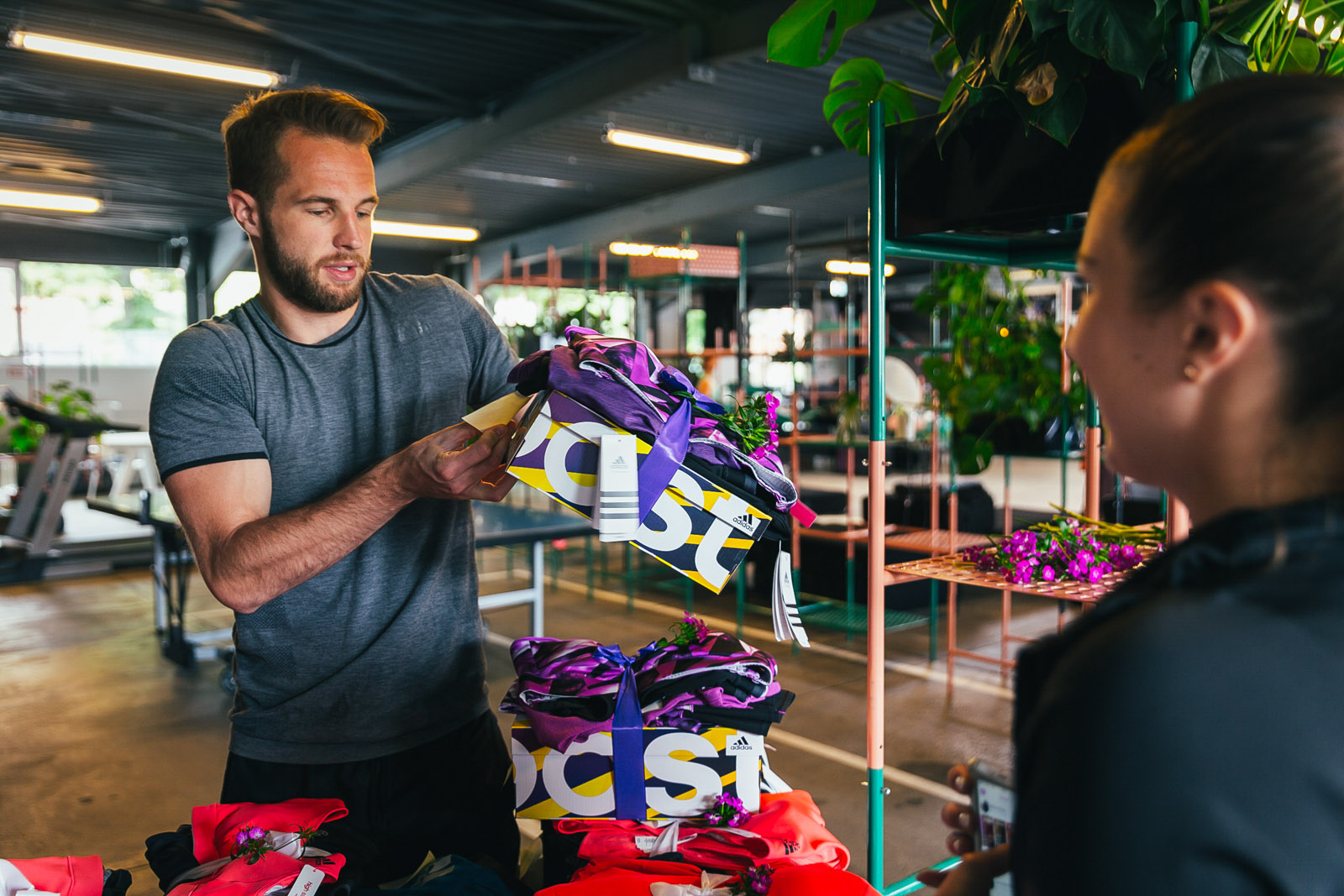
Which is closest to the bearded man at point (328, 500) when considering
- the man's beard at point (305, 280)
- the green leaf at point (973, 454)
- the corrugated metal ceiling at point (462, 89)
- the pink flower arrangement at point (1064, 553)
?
the man's beard at point (305, 280)

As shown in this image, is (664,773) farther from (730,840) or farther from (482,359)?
(482,359)

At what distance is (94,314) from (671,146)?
11599 millimetres

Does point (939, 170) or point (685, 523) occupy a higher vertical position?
point (939, 170)

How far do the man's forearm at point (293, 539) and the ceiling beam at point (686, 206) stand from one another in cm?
914

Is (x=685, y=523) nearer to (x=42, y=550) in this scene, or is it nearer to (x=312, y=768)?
(x=312, y=768)

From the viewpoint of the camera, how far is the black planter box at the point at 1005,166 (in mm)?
1597

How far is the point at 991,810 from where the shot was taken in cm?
71

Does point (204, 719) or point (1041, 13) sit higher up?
point (1041, 13)

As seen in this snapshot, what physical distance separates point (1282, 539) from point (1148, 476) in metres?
0.11

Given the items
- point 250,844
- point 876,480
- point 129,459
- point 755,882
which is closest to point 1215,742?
point 755,882

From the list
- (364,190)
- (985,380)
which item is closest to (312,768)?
(364,190)

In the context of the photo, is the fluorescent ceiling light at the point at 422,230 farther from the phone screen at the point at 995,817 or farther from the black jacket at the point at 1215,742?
the black jacket at the point at 1215,742

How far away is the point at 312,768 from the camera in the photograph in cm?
155

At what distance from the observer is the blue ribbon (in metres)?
1.42
